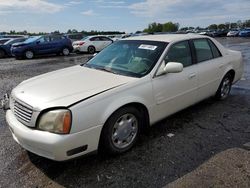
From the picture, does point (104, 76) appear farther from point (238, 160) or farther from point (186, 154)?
point (238, 160)

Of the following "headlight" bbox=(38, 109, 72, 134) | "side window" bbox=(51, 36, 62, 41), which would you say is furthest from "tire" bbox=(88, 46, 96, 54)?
"headlight" bbox=(38, 109, 72, 134)

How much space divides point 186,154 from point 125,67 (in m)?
1.54

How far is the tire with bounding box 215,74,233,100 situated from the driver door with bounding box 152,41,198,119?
3.88ft

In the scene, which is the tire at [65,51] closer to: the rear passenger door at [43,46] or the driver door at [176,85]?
the rear passenger door at [43,46]

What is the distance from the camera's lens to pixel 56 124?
2873mm

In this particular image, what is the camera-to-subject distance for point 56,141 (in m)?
2.82

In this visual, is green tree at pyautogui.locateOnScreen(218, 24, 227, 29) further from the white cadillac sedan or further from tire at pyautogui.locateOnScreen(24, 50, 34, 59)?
the white cadillac sedan

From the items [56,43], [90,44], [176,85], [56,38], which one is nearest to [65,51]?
[56,43]

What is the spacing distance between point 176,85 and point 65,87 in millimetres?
1730

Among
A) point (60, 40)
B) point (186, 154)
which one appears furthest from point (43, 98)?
point (60, 40)

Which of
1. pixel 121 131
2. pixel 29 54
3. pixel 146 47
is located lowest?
pixel 29 54

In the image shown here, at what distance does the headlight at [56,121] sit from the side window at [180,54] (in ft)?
6.29

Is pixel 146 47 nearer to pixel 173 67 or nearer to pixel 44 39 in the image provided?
pixel 173 67

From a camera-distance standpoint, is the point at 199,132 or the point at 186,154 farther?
the point at 199,132
